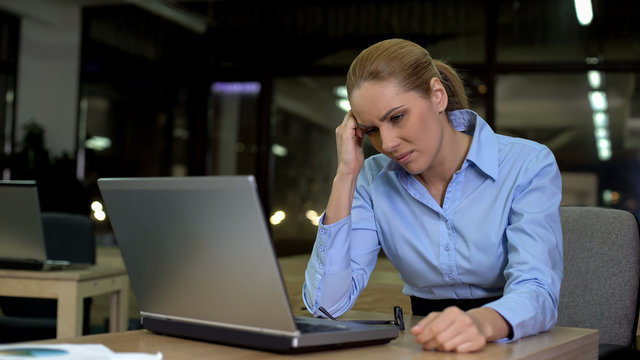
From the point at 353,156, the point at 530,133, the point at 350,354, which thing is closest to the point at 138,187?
the point at 350,354

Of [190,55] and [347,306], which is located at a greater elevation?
[190,55]

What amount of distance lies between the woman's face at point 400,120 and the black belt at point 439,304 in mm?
292

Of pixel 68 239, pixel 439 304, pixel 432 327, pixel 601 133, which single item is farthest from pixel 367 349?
pixel 601 133

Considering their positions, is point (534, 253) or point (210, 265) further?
point (534, 253)

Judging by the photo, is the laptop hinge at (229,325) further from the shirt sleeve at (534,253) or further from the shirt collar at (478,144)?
the shirt collar at (478,144)

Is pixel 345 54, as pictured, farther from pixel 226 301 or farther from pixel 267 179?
pixel 226 301

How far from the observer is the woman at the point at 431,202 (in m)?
1.37

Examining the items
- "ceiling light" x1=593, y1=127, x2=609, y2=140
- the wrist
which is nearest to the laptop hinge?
the wrist

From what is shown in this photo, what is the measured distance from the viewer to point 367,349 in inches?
41.3

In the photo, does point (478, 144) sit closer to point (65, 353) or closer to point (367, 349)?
point (367, 349)

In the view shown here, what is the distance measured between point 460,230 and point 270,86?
5128 millimetres

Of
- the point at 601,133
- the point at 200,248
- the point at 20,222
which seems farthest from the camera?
the point at 601,133

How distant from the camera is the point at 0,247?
109 inches

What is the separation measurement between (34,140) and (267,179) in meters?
2.05
